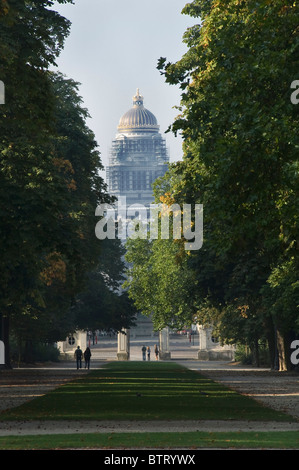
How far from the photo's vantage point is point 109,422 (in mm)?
23938

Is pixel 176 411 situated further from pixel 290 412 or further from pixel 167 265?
pixel 167 265

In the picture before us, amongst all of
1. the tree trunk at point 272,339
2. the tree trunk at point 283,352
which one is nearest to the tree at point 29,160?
the tree trunk at point 283,352

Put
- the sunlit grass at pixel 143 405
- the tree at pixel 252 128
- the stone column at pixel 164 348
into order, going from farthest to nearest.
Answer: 1. the stone column at pixel 164 348
2. the sunlit grass at pixel 143 405
3. the tree at pixel 252 128

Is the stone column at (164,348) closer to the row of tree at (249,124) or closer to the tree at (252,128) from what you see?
the row of tree at (249,124)

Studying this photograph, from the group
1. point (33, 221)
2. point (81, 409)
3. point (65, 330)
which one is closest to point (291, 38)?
point (33, 221)

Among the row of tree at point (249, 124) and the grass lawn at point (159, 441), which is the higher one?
the row of tree at point (249, 124)

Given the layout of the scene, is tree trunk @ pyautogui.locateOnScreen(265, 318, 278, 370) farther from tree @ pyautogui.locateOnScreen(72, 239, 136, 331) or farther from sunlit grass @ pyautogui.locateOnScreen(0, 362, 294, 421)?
sunlit grass @ pyautogui.locateOnScreen(0, 362, 294, 421)

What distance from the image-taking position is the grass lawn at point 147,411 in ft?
59.9

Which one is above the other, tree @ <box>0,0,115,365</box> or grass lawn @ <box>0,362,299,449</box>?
tree @ <box>0,0,115,365</box>

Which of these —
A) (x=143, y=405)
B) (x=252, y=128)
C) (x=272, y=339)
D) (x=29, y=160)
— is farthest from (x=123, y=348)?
(x=252, y=128)

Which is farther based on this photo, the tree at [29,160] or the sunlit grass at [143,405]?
the tree at [29,160]

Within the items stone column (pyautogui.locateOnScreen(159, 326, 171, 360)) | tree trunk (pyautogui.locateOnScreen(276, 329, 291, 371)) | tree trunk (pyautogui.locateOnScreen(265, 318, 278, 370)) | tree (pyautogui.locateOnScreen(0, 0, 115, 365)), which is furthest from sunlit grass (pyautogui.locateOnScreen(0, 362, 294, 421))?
stone column (pyautogui.locateOnScreen(159, 326, 171, 360))

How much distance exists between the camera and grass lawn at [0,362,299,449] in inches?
719

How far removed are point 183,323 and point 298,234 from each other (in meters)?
62.5
